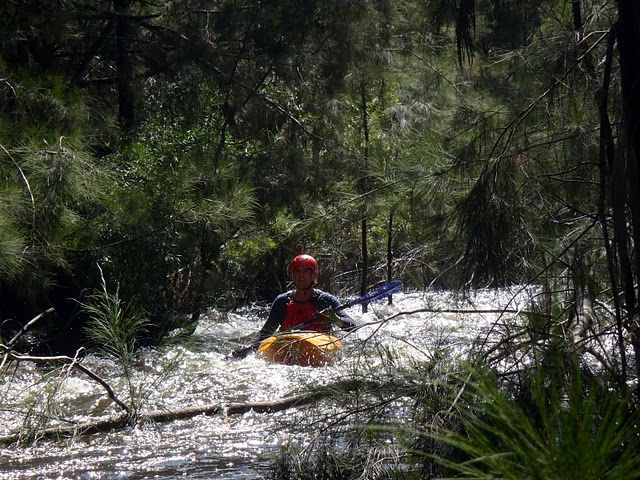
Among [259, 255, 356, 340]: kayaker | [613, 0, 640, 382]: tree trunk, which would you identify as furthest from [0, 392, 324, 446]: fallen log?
[259, 255, 356, 340]: kayaker

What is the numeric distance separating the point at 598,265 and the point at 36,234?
16.3ft

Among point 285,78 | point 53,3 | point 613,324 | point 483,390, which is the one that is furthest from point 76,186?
point 483,390

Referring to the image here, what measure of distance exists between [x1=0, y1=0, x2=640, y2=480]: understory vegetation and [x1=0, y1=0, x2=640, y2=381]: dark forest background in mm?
22

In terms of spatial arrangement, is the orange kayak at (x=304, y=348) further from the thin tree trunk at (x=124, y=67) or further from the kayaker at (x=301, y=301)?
the thin tree trunk at (x=124, y=67)

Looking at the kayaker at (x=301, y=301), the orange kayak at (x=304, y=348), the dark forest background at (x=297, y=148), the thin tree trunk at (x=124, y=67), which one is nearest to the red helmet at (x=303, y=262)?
the kayaker at (x=301, y=301)

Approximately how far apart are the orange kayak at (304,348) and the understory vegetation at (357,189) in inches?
21.4

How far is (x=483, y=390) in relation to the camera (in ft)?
6.53

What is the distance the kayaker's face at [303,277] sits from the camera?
8789mm

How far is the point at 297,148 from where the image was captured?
11.0 m

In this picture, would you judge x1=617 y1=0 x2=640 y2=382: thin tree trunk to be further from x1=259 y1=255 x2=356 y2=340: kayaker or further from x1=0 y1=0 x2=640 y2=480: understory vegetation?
x1=259 y1=255 x2=356 y2=340: kayaker

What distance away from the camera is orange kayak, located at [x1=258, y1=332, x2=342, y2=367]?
13.9ft

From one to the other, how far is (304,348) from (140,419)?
1738 millimetres

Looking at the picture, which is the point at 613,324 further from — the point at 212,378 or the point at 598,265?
the point at 212,378

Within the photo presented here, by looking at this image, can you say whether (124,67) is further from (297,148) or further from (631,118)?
(631,118)
